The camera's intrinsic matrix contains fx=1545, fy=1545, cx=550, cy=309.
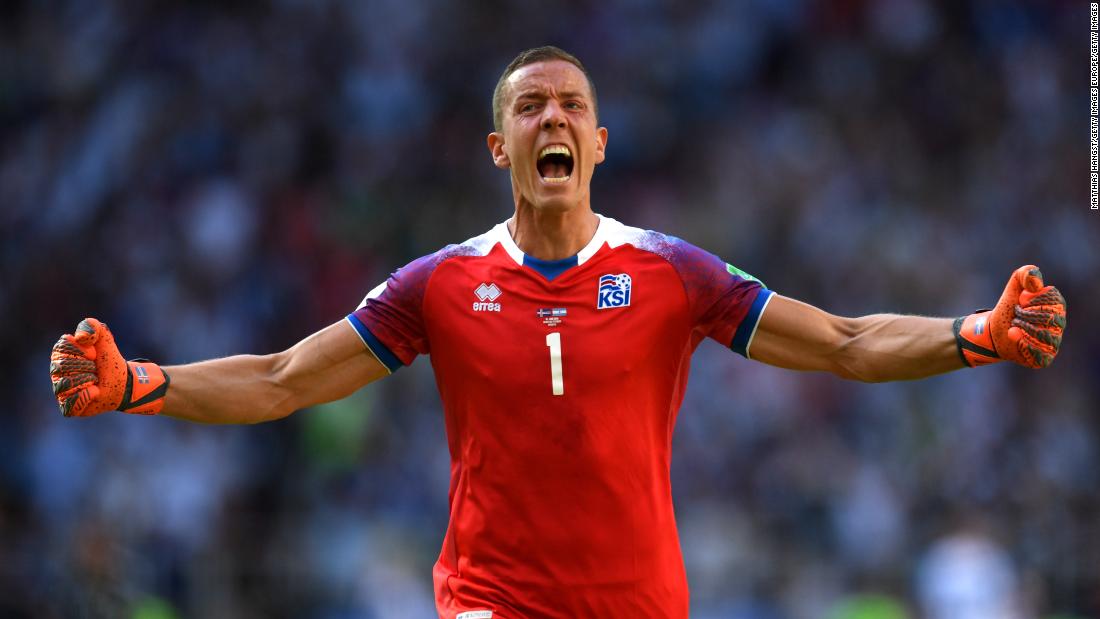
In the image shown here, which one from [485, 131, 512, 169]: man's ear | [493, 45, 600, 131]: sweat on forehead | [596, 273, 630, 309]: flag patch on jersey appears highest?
[493, 45, 600, 131]: sweat on forehead

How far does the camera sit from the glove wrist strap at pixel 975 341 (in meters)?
5.28

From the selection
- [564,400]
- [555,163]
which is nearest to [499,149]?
[555,163]

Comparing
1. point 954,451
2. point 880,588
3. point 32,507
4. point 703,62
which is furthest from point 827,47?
point 32,507

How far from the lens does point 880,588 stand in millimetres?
11844

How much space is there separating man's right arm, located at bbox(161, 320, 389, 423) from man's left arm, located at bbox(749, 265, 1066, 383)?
149 cm

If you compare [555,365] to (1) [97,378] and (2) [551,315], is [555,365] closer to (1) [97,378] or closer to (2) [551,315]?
(2) [551,315]

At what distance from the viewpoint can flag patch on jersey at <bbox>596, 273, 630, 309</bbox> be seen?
5516 millimetres

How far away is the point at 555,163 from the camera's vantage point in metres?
5.77

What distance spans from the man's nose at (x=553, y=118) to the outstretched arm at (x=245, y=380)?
105 centimetres

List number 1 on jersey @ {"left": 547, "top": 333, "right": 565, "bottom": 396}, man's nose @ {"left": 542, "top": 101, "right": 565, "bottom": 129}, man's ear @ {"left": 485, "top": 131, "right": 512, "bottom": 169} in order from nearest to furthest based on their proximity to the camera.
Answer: number 1 on jersey @ {"left": 547, "top": 333, "right": 565, "bottom": 396} → man's nose @ {"left": 542, "top": 101, "right": 565, "bottom": 129} → man's ear @ {"left": 485, "top": 131, "right": 512, "bottom": 169}

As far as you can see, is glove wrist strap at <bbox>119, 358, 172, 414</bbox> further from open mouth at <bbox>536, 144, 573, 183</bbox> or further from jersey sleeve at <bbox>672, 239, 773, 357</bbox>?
jersey sleeve at <bbox>672, 239, 773, 357</bbox>

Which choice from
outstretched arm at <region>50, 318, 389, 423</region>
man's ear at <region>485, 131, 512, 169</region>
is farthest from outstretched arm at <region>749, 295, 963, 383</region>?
outstretched arm at <region>50, 318, 389, 423</region>

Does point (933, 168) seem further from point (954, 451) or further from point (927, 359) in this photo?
point (927, 359)

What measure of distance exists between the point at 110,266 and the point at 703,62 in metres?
6.29
